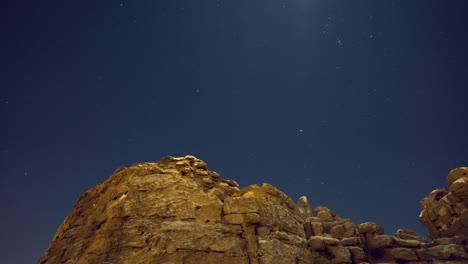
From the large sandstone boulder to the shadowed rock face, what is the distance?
2.55 m

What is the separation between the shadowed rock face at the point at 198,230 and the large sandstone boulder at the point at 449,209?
8.38 ft

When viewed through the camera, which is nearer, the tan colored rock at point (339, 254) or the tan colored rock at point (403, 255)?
the tan colored rock at point (339, 254)

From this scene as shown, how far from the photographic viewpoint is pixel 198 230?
998cm

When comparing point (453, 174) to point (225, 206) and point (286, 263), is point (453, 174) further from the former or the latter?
point (225, 206)

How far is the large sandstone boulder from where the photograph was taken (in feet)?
53.7

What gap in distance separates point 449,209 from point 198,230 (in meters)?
16.4

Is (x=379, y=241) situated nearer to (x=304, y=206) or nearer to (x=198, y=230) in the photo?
(x=304, y=206)

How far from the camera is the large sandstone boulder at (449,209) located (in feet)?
53.7

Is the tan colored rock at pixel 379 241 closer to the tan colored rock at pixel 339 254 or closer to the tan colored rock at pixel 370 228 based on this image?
the tan colored rock at pixel 370 228

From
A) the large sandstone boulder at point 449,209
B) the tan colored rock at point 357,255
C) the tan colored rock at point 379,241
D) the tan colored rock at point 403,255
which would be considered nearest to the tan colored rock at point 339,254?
the tan colored rock at point 357,255

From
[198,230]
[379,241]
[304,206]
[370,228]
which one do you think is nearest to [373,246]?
[379,241]

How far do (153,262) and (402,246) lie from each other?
11.8 metres

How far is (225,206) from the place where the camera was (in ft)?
36.8

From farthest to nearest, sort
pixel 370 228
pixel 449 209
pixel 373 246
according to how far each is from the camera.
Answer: pixel 449 209
pixel 370 228
pixel 373 246
